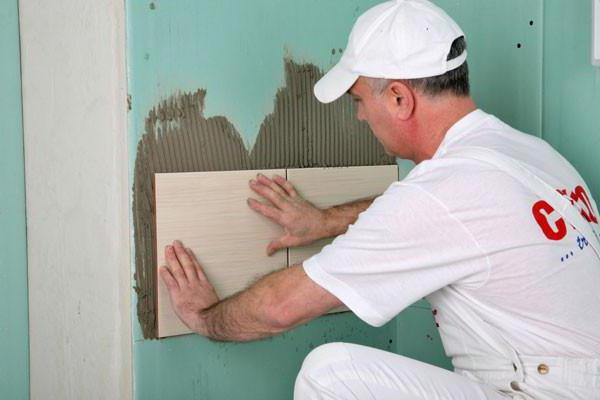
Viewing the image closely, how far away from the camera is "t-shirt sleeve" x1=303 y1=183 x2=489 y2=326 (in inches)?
53.2

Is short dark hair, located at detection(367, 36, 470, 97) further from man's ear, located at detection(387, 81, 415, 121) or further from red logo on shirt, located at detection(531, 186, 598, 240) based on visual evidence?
red logo on shirt, located at detection(531, 186, 598, 240)

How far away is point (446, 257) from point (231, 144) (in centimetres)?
73

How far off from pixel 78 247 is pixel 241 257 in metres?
0.41

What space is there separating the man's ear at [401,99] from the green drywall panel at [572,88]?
1.95 feet

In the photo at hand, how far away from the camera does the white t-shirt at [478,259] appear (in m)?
1.35

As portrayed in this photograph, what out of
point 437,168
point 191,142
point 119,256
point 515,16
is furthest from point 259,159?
point 515,16


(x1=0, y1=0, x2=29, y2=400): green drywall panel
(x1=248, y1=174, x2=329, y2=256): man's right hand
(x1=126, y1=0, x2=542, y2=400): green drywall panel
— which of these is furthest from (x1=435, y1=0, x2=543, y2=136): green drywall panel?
(x1=0, y1=0, x2=29, y2=400): green drywall panel

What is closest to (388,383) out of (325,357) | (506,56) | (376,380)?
(376,380)

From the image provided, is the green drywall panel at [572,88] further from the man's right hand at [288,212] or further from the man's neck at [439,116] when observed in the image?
the man's right hand at [288,212]

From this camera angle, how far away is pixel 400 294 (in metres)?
1.39

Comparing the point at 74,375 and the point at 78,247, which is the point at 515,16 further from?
the point at 74,375

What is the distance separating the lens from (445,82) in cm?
157

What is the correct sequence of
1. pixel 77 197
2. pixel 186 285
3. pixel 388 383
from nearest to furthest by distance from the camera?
pixel 388 383, pixel 186 285, pixel 77 197

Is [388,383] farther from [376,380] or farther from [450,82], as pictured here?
[450,82]
